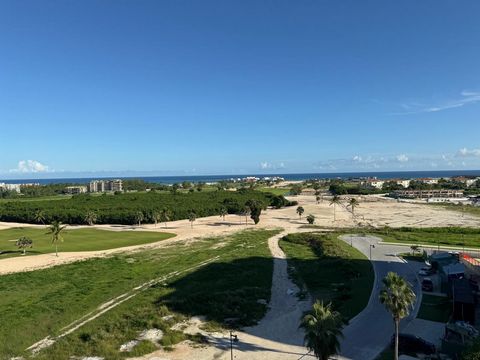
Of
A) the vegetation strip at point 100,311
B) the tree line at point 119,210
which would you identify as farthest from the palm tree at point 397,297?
the tree line at point 119,210

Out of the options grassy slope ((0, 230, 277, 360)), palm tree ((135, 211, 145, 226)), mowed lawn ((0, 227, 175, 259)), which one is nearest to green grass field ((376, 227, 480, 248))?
grassy slope ((0, 230, 277, 360))

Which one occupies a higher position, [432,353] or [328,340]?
[328,340]

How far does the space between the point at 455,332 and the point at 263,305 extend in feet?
61.6

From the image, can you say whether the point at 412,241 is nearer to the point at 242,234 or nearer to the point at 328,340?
the point at 242,234

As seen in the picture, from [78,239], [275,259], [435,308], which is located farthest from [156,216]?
[435,308]

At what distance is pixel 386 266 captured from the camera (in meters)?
57.9

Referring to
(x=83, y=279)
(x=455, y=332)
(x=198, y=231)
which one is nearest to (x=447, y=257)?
(x=455, y=332)

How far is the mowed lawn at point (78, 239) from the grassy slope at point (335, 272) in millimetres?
35690

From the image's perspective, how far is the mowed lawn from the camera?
80.0 metres

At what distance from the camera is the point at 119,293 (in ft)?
160

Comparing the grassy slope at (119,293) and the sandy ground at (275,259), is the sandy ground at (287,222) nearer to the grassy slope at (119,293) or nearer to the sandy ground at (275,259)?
the sandy ground at (275,259)

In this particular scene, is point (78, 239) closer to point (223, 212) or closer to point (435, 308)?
point (223, 212)

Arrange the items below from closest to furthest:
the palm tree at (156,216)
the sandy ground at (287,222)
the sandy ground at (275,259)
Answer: the sandy ground at (275,259) < the sandy ground at (287,222) < the palm tree at (156,216)

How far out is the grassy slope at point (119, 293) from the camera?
3450 cm
